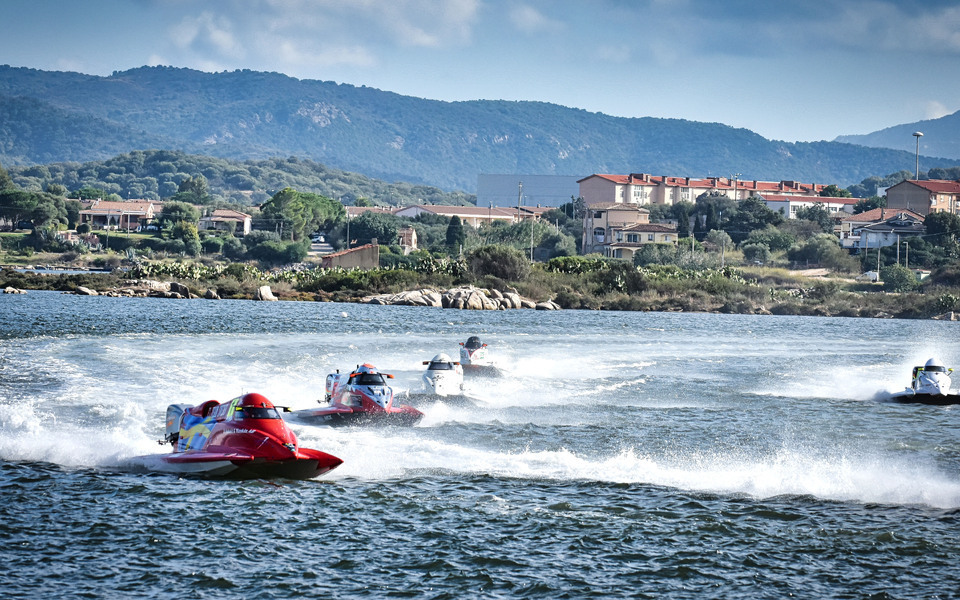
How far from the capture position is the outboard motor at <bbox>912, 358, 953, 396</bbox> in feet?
115

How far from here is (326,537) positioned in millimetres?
16797

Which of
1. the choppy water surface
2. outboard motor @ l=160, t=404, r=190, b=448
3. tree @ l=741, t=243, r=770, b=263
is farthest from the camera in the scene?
tree @ l=741, t=243, r=770, b=263

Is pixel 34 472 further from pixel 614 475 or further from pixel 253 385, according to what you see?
pixel 253 385

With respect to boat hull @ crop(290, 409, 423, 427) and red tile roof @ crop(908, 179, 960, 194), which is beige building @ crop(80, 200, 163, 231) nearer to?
red tile roof @ crop(908, 179, 960, 194)

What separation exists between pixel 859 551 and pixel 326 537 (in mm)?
8337

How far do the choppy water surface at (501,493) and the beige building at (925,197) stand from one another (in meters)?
145

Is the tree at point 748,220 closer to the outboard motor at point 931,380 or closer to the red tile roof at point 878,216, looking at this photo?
the red tile roof at point 878,216

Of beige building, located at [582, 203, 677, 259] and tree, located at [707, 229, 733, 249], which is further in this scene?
beige building, located at [582, 203, 677, 259]

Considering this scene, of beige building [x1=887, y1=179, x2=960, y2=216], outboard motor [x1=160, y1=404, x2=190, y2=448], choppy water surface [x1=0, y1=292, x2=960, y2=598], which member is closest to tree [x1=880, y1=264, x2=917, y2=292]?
beige building [x1=887, y1=179, x2=960, y2=216]

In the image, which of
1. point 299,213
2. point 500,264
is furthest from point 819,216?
point 299,213

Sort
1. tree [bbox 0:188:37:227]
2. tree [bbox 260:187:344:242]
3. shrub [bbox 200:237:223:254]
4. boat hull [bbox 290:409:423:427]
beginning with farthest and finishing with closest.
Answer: tree [bbox 260:187:344:242] < tree [bbox 0:188:37:227] < shrub [bbox 200:237:223:254] < boat hull [bbox 290:409:423:427]

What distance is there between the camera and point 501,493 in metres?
19.9

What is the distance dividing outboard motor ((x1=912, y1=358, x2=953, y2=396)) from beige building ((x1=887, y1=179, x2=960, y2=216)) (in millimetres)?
147085

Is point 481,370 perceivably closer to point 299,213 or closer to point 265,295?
point 265,295
